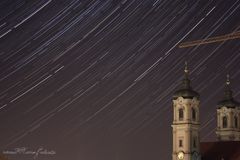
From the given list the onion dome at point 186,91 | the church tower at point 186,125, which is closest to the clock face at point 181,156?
the church tower at point 186,125

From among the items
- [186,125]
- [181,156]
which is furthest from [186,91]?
[181,156]

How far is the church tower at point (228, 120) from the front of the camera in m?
78.4

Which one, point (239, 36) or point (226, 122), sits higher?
point (239, 36)

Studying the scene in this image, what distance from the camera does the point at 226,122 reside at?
79.1 meters

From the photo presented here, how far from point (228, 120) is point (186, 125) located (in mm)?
10185

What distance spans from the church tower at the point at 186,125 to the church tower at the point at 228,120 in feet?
25.0

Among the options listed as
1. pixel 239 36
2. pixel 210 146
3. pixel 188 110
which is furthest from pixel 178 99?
pixel 239 36

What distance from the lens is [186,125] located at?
7094 cm

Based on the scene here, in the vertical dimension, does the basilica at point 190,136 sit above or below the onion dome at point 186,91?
below

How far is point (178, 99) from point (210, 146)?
7.90 m

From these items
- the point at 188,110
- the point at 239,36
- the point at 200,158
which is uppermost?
the point at 239,36

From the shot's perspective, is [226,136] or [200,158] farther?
[226,136]

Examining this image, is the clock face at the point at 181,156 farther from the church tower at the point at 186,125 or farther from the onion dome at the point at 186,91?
the onion dome at the point at 186,91

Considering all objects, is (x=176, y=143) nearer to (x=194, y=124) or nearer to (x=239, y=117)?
(x=194, y=124)
